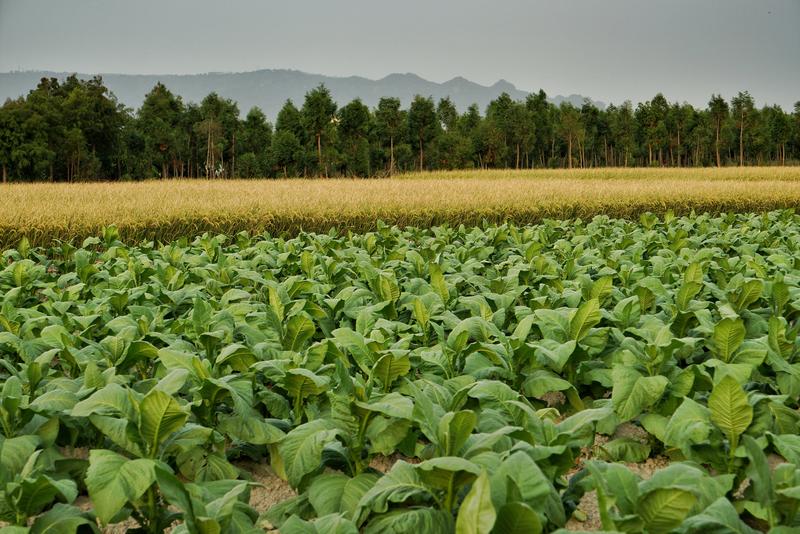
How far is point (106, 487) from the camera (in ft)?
5.90

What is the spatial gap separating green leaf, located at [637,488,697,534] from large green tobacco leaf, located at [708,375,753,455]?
68 cm

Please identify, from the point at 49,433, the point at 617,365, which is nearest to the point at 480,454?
the point at 617,365

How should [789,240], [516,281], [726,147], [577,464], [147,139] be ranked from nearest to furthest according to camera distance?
[577,464], [516,281], [789,240], [147,139], [726,147]

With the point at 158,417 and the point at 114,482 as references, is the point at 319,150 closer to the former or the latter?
the point at 158,417

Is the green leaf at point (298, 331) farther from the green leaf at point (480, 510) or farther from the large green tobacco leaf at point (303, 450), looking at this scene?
the green leaf at point (480, 510)

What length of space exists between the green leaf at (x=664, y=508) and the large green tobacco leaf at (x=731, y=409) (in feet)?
2.22

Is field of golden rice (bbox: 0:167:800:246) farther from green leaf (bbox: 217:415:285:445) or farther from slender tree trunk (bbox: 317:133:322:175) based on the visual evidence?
slender tree trunk (bbox: 317:133:322:175)

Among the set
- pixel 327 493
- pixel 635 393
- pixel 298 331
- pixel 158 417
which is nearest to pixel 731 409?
pixel 635 393

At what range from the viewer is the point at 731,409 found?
2154 millimetres

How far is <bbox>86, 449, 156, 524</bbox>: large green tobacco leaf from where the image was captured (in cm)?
178

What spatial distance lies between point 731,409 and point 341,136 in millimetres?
45741

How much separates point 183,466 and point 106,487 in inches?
18.0

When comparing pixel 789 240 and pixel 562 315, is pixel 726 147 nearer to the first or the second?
pixel 789 240

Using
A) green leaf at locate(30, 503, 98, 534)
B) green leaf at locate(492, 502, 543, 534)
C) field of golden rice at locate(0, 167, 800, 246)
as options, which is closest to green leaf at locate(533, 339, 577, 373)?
green leaf at locate(492, 502, 543, 534)
